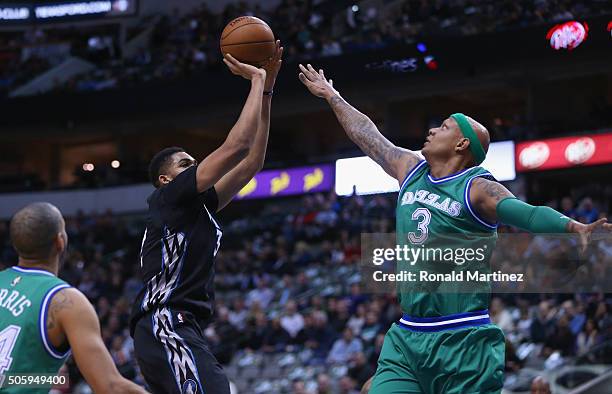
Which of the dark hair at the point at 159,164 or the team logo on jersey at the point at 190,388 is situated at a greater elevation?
the dark hair at the point at 159,164

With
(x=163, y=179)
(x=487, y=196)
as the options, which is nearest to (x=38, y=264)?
(x=163, y=179)

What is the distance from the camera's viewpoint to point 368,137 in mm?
5867

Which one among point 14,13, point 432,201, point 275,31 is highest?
point 14,13

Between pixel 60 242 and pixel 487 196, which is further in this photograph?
pixel 487 196

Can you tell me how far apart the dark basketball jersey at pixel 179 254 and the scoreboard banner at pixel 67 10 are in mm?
25063

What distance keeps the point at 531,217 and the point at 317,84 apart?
1.97 meters

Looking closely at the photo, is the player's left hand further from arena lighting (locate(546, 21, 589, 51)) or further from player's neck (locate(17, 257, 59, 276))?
arena lighting (locate(546, 21, 589, 51))

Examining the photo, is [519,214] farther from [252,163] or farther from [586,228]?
[252,163]

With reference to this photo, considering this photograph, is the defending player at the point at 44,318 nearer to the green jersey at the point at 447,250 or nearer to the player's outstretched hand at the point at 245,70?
the player's outstretched hand at the point at 245,70

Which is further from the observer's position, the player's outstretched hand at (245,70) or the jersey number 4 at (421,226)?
the player's outstretched hand at (245,70)

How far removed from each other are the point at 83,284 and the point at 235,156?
17.1 m

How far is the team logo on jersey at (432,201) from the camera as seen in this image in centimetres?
513

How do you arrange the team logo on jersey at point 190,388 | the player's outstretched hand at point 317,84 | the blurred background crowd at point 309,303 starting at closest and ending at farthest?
the team logo on jersey at point 190,388 → the player's outstretched hand at point 317,84 → the blurred background crowd at point 309,303

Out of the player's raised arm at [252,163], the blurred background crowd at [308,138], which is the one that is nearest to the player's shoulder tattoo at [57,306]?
the player's raised arm at [252,163]
